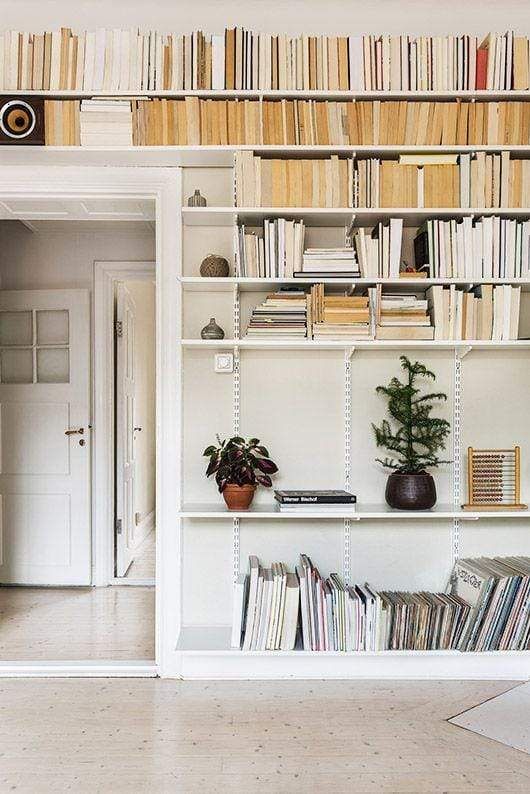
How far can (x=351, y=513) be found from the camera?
277 centimetres

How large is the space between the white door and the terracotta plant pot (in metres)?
1.98

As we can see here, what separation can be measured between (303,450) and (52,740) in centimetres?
146

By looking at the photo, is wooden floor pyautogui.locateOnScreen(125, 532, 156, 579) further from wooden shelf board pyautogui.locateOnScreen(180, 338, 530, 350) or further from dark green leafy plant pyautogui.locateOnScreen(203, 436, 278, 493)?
wooden shelf board pyautogui.locateOnScreen(180, 338, 530, 350)

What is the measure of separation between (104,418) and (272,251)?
85.9 inches

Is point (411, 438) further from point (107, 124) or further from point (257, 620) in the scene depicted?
point (107, 124)

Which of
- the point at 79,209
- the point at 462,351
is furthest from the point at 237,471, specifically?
the point at 79,209

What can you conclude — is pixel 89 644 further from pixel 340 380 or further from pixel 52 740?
pixel 340 380

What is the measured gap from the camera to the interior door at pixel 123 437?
4656 millimetres

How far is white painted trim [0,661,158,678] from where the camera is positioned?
114 inches

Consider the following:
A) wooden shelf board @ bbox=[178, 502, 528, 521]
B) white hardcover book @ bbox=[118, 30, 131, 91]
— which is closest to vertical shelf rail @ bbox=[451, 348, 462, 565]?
wooden shelf board @ bbox=[178, 502, 528, 521]

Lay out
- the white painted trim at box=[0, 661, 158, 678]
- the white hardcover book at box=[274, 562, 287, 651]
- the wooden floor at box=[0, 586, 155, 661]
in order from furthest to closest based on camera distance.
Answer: the wooden floor at box=[0, 586, 155, 661] → the white painted trim at box=[0, 661, 158, 678] → the white hardcover book at box=[274, 562, 287, 651]

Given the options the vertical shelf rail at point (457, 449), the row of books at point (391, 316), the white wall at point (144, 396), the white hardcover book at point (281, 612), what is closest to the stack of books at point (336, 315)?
the row of books at point (391, 316)

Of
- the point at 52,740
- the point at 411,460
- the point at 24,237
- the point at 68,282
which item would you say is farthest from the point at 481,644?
the point at 24,237

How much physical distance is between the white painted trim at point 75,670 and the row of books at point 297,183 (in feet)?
6.55
